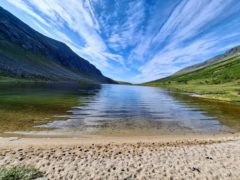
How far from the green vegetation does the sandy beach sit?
0.54m

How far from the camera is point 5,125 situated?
2336 centimetres

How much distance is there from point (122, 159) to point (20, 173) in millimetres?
6295

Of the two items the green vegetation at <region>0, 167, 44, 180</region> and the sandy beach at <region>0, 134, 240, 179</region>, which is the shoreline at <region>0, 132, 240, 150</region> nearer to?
the sandy beach at <region>0, 134, 240, 179</region>

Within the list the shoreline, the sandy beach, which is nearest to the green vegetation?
the sandy beach

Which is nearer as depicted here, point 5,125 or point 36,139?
point 36,139

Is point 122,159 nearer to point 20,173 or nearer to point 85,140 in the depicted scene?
point 20,173

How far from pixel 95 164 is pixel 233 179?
8067 millimetres

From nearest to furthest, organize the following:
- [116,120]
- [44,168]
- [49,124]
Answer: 1. [44,168]
2. [49,124]
3. [116,120]

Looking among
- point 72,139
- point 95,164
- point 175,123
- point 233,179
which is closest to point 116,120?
point 175,123

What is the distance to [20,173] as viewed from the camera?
1107 centimetres

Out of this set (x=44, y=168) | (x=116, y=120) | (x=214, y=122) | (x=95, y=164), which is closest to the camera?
(x=44, y=168)

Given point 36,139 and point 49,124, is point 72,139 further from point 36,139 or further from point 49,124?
point 49,124

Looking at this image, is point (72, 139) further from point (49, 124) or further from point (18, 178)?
point (18, 178)

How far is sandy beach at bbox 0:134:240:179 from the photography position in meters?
12.2
